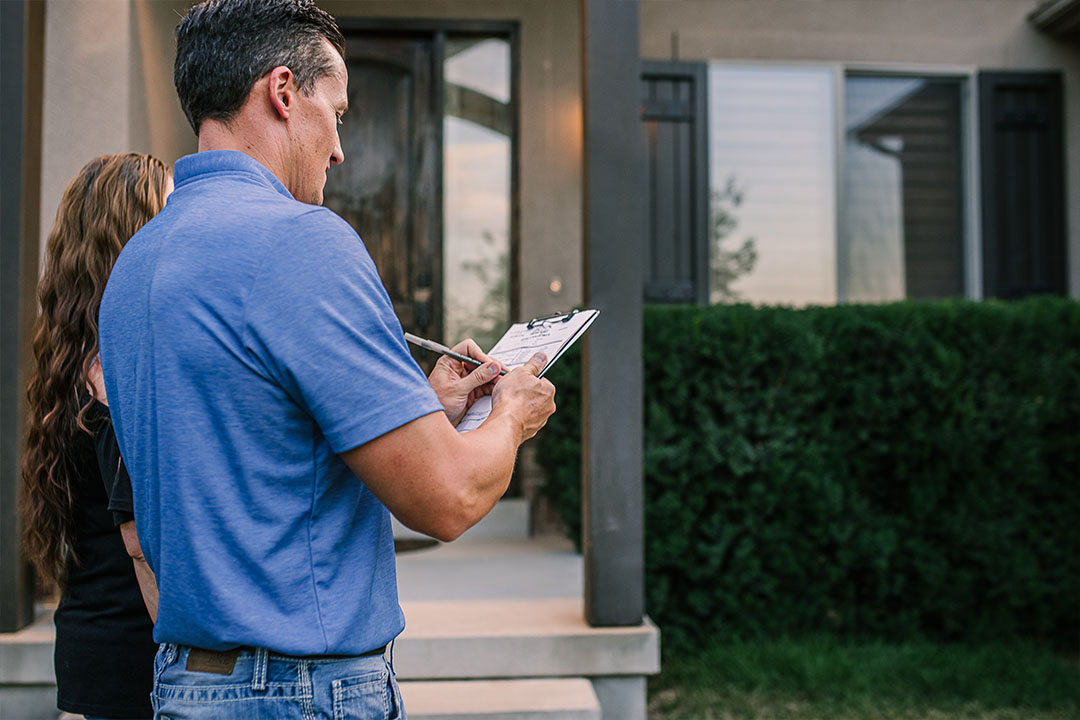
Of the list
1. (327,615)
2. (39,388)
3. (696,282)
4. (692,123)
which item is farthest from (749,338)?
(327,615)

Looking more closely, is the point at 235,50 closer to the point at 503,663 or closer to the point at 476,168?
the point at 503,663

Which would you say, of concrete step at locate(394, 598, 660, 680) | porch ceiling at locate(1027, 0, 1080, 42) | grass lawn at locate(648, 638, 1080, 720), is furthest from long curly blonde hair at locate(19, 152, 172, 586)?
porch ceiling at locate(1027, 0, 1080, 42)

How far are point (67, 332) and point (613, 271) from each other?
1.74 meters

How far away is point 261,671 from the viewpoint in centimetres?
109

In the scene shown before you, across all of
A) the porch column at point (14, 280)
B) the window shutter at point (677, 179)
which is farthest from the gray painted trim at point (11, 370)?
the window shutter at point (677, 179)

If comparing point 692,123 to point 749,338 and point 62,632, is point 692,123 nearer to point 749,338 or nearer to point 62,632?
point 749,338

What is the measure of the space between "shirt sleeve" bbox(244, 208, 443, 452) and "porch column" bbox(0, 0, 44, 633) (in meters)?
2.26

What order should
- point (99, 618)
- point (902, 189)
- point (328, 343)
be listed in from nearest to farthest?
point (328, 343), point (99, 618), point (902, 189)

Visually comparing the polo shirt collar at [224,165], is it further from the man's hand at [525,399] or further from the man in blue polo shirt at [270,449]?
the man's hand at [525,399]

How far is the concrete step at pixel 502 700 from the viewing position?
2.71 metres

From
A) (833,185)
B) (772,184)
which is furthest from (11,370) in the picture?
(833,185)

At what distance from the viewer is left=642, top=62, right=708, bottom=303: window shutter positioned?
203 inches

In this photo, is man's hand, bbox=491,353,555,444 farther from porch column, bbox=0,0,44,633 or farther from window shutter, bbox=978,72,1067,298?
window shutter, bbox=978,72,1067,298

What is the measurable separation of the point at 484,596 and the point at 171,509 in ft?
8.79
